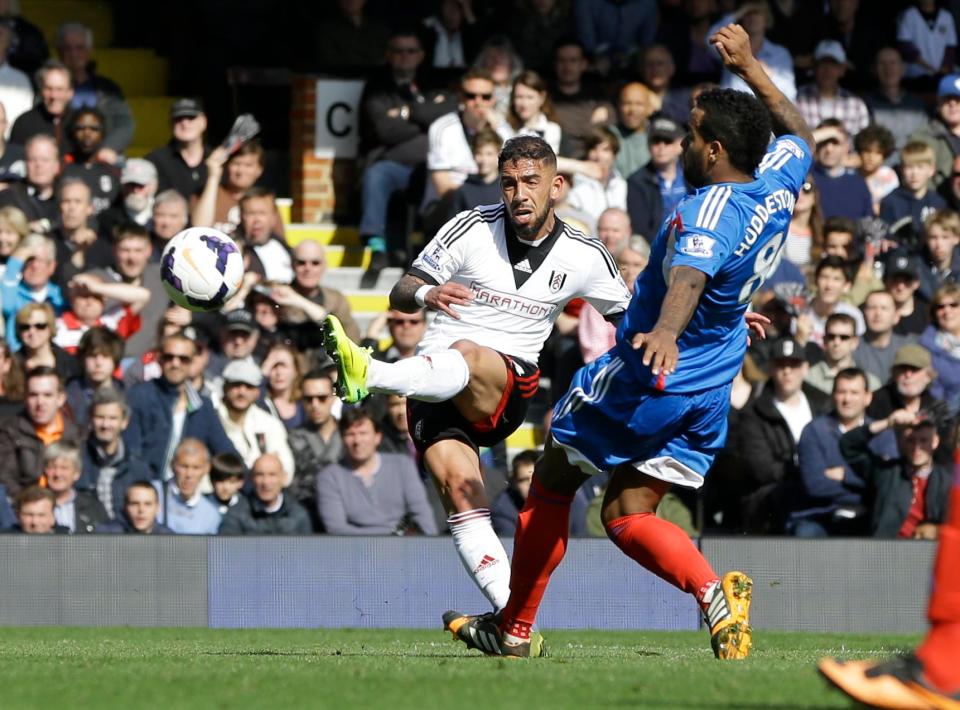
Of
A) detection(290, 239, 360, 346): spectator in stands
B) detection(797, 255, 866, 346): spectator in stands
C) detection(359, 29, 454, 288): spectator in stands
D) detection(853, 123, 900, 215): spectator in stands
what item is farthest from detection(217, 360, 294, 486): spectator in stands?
detection(853, 123, 900, 215): spectator in stands

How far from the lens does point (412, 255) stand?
15695 mm

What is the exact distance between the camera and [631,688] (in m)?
5.95

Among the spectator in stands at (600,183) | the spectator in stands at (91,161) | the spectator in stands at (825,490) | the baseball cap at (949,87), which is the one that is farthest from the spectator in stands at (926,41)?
the spectator in stands at (91,161)

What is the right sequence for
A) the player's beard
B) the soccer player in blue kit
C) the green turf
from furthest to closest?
the player's beard
the soccer player in blue kit
the green turf

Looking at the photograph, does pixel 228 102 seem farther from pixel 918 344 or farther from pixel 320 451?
pixel 918 344

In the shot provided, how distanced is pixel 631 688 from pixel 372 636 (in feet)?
17.5

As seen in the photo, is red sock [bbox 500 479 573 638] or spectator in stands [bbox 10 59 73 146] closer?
red sock [bbox 500 479 573 638]

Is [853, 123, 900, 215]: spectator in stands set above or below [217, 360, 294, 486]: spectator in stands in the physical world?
above

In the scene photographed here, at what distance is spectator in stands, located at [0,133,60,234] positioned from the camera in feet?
47.7

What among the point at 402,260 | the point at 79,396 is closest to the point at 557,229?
the point at 79,396

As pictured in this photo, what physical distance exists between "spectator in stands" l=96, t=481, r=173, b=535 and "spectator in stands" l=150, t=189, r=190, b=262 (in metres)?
2.54

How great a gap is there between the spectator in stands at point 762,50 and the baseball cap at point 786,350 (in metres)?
3.53

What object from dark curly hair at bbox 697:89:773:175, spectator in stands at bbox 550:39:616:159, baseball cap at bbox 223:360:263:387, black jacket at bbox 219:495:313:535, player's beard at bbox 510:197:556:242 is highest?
spectator in stands at bbox 550:39:616:159

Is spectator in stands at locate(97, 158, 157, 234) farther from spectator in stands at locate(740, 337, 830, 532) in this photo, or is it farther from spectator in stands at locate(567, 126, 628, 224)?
spectator in stands at locate(740, 337, 830, 532)
